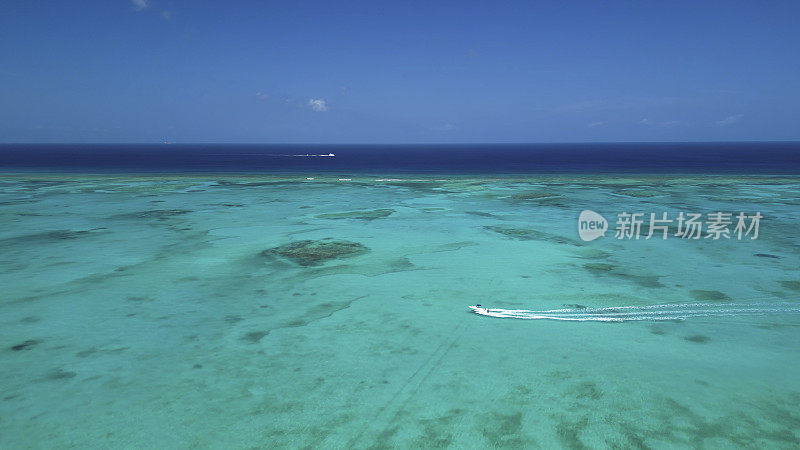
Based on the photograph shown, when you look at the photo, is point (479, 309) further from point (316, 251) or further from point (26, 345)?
point (26, 345)

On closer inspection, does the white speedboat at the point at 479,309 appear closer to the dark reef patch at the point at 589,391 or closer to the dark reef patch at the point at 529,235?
the dark reef patch at the point at 589,391

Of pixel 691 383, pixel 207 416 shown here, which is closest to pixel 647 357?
pixel 691 383

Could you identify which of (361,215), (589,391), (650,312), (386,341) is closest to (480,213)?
(361,215)

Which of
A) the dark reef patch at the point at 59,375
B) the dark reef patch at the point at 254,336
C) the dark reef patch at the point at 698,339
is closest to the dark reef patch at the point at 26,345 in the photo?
the dark reef patch at the point at 59,375

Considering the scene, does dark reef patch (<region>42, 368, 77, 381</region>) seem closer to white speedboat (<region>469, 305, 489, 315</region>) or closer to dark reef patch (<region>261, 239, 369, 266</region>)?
dark reef patch (<region>261, 239, 369, 266</region>)

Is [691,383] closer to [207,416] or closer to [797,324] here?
[797,324]

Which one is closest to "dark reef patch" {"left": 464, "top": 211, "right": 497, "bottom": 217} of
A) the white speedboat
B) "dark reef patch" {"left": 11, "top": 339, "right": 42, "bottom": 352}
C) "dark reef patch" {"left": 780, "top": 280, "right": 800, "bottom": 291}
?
"dark reef patch" {"left": 780, "top": 280, "right": 800, "bottom": 291}
